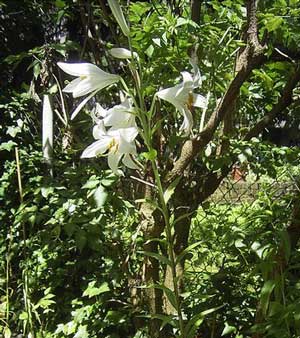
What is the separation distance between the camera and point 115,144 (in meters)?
1.11

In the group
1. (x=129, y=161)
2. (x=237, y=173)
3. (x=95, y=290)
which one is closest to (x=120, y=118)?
(x=129, y=161)

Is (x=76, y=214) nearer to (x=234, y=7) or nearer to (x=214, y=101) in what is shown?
(x=214, y=101)

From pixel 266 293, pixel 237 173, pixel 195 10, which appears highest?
pixel 195 10

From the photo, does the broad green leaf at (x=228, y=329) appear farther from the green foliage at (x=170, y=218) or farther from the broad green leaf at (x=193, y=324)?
the broad green leaf at (x=193, y=324)

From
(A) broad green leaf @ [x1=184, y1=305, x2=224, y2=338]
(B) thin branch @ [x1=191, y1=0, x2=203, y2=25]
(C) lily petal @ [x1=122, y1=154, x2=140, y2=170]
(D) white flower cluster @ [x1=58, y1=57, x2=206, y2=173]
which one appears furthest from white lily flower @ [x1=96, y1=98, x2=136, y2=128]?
(B) thin branch @ [x1=191, y1=0, x2=203, y2=25]

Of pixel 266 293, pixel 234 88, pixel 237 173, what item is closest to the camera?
pixel 266 293

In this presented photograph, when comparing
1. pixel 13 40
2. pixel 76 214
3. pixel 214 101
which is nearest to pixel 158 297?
pixel 76 214

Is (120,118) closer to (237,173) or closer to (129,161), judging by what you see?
(129,161)

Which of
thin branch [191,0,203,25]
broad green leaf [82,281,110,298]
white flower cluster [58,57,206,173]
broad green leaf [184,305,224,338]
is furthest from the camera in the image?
broad green leaf [82,281,110,298]

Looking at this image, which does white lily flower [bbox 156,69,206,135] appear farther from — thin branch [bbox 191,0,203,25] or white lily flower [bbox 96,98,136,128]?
thin branch [bbox 191,0,203,25]

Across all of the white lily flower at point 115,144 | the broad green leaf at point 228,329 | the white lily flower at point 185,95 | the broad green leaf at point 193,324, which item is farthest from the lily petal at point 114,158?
the broad green leaf at point 228,329

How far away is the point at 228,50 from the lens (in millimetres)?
1905

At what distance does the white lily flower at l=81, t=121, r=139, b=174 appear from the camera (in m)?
1.08

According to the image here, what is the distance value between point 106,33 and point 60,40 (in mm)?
495
